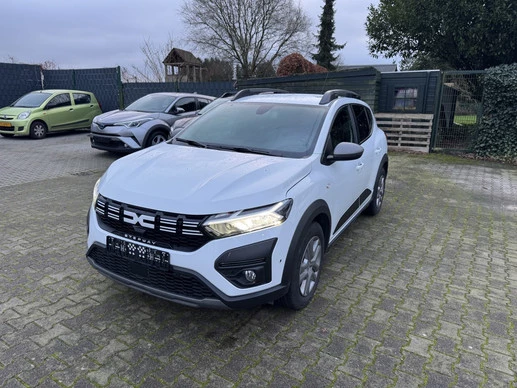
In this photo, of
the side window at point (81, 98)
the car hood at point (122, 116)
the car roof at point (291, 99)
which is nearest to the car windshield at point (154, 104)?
the car hood at point (122, 116)

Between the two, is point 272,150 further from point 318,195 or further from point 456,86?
point 456,86

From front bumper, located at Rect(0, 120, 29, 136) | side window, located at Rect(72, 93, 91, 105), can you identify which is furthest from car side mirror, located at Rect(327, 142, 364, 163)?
side window, located at Rect(72, 93, 91, 105)

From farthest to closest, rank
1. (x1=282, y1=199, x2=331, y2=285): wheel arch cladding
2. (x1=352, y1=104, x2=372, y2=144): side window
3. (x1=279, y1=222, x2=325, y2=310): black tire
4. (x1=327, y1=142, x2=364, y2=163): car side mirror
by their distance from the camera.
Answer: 1. (x1=352, y1=104, x2=372, y2=144): side window
2. (x1=327, y1=142, x2=364, y2=163): car side mirror
3. (x1=279, y1=222, x2=325, y2=310): black tire
4. (x1=282, y1=199, x2=331, y2=285): wheel arch cladding

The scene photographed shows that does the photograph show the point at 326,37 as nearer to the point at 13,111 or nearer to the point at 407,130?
the point at 407,130

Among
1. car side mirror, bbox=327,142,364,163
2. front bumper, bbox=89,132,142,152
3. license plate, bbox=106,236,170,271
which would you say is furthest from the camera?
front bumper, bbox=89,132,142,152

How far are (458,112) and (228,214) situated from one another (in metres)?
10.4

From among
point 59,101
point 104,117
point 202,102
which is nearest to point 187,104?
point 202,102

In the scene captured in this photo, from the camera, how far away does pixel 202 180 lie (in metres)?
2.69

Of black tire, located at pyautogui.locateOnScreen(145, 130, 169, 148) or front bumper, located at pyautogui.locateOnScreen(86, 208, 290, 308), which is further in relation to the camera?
black tire, located at pyautogui.locateOnScreen(145, 130, 169, 148)

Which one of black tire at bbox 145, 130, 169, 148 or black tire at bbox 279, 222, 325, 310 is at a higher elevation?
black tire at bbox 145, 130, 169, 148

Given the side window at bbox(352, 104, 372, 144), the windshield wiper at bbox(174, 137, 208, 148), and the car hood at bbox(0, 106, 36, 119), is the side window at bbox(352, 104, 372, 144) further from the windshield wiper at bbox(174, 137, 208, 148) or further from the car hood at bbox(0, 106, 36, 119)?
the car hood at bbox(0, 106, 36, 119)

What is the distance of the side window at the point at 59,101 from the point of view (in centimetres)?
1286

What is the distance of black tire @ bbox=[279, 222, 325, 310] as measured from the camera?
110 inches

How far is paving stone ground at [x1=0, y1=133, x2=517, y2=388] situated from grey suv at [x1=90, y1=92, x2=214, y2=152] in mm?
4080
